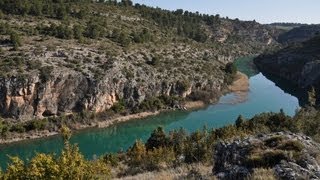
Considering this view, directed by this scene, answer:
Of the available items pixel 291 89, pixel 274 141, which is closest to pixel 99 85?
pixel 291 89

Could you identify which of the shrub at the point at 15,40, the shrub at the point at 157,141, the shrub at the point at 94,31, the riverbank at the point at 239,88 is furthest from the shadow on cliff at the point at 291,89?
the shrub at the point at 15,40

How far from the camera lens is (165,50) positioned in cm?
11750

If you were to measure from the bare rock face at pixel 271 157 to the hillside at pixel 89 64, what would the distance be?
208 feet

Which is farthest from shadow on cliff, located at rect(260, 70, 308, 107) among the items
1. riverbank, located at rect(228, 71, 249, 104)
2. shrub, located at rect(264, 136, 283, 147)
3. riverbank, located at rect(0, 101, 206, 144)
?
shrub, located at rect(264, 136, 283, 147)

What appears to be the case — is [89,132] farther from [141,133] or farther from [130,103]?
[130,103]

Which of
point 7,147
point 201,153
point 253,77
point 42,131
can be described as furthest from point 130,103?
point 253,77

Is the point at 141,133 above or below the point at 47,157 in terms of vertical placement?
below

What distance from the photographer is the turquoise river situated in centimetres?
6862

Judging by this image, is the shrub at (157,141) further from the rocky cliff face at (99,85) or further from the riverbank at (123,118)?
the rocky cliff face at (99,85)

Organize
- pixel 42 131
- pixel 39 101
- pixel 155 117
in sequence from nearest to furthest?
pixel 42 131, pixel 39 101, pixel 155 117

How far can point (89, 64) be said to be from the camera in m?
91.8

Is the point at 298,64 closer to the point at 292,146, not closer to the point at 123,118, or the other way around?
the point at 123,118

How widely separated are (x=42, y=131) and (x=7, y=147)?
7.55 m

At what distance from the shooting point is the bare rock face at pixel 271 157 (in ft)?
53.0
